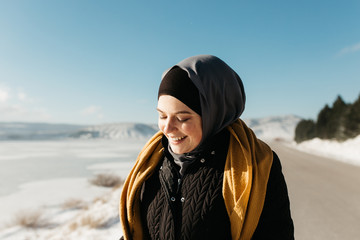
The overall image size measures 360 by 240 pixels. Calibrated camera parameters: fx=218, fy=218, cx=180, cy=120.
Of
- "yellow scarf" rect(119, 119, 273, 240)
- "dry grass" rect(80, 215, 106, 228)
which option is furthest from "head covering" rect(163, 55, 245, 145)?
"dry grass" rect(80, 215, 106, 228)

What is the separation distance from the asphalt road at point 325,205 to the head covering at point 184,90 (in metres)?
2.59

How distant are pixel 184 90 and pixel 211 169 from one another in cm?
42

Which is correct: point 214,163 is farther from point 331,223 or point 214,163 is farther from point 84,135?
point 84,135

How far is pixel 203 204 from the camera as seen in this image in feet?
3.43

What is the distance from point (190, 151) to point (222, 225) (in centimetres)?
38

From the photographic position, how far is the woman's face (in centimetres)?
101

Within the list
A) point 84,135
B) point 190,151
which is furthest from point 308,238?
point 84,135

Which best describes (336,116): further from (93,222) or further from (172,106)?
(172,106)

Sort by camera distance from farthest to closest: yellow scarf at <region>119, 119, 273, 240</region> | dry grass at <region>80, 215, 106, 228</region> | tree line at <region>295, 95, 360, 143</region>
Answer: tree line at <region>295, 95, 360, 143</region>
dry grass at <region>80, 215, 106, 228</region>
yellow scarf at <region>119, 119, 273, 240</region>

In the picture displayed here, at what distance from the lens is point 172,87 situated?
3.32ft

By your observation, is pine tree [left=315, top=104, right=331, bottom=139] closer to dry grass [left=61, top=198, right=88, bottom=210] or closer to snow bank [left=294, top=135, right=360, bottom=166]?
snow bank [left=294, top=135, right=360, bottom=166]

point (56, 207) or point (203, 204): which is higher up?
point (203, 204)

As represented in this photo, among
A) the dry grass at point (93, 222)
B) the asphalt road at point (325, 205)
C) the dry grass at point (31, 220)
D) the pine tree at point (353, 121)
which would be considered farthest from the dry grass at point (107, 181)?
the pine tree at point (353, 121)

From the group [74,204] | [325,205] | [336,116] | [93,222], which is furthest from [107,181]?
[336,116]
